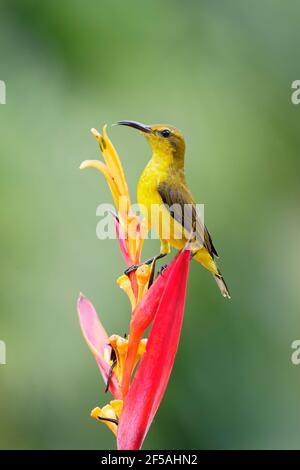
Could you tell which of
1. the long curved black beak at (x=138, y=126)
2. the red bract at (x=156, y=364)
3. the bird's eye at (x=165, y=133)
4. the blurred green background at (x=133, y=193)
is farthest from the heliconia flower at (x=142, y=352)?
the blurred green background at (x=133, y=193)

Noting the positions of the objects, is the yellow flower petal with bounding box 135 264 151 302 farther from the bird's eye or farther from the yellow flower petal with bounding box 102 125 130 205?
the bird's eye

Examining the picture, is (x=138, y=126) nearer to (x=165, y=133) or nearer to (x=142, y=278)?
(x=165, y=133)

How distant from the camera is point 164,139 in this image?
2.68 feet

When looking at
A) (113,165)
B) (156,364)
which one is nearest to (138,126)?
(113,165)

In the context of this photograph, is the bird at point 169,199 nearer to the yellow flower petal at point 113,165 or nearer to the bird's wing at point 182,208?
the bird's wing at point 182,208

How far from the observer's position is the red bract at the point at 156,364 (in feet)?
1.53

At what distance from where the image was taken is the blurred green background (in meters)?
1.13

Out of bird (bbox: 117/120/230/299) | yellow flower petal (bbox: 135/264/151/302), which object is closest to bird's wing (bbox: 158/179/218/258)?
bird (bbox: 117/120/230/299)

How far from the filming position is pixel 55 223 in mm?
1116

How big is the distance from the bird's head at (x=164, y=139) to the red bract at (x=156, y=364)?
1.13ft

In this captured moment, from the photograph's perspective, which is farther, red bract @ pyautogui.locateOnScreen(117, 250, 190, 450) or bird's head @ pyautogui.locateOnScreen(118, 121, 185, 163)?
bird's head @ pyautogui.locateOnScreen(118, 121, 185, 163)

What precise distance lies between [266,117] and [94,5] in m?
0.42

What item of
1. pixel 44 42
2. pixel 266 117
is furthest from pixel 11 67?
pixel 266 117

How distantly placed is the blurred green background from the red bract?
0.61m
